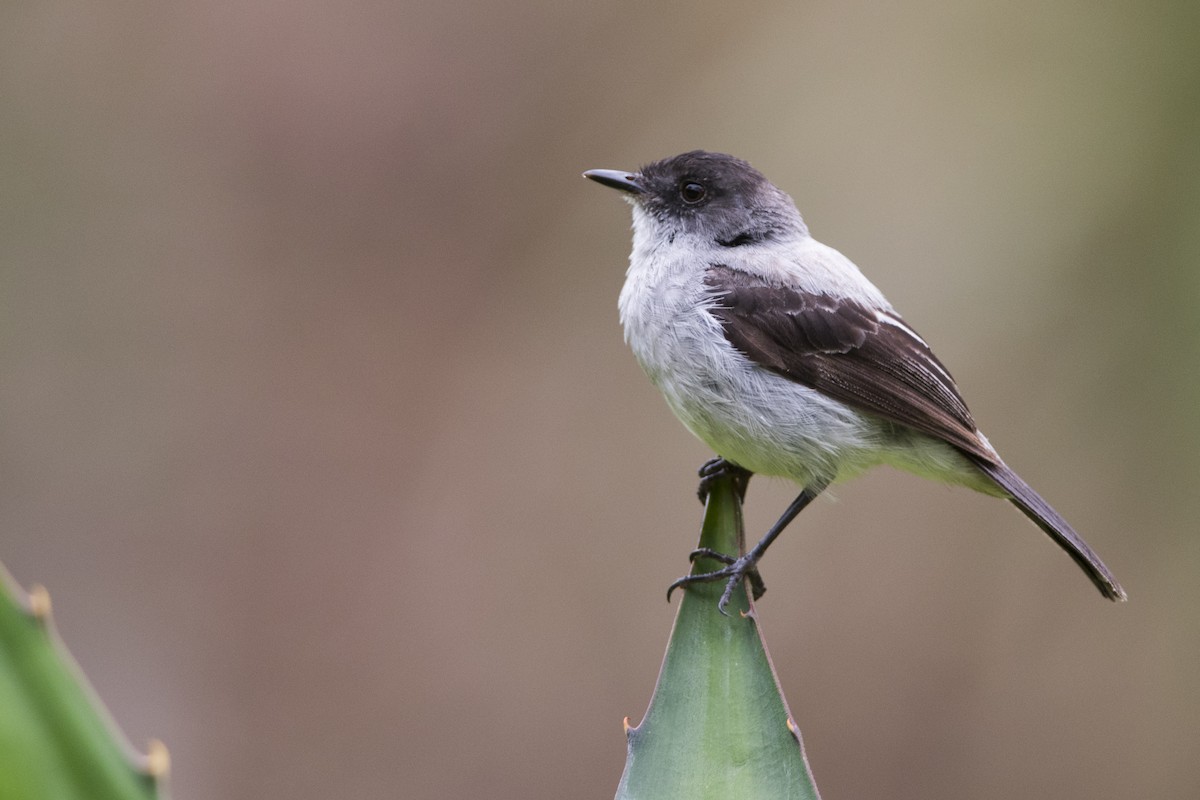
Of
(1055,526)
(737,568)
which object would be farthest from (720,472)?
(737,568)

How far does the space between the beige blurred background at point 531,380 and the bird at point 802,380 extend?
1.66m

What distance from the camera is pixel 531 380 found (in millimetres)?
5559

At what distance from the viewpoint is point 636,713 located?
498cm

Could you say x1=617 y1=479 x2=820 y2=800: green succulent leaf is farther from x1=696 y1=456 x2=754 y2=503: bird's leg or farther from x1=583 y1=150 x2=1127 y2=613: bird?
x1=696 y1=456 x2=754 y2=503: bird's leg

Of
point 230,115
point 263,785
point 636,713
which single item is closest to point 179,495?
point 263,785

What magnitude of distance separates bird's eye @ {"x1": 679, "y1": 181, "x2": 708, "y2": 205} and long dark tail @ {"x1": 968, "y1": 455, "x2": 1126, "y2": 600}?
4.23ft

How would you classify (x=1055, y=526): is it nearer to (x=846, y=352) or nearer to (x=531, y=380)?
(x=846, y=352)

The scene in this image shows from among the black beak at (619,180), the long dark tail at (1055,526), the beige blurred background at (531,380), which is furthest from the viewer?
the beige blurred background at (531,380)

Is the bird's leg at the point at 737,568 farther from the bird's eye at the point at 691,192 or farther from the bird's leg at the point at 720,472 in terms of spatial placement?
the bird's eye at the point at 691,192

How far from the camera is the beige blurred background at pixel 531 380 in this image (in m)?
4.97

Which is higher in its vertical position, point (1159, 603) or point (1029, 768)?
point (1159, 603)

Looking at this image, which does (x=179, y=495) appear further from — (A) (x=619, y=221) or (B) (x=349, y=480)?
(A) (x=619, y=221)

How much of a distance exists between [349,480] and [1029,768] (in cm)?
323

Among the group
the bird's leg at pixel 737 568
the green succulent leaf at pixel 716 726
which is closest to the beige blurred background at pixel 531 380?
the bird's leg at pixel 737 568
